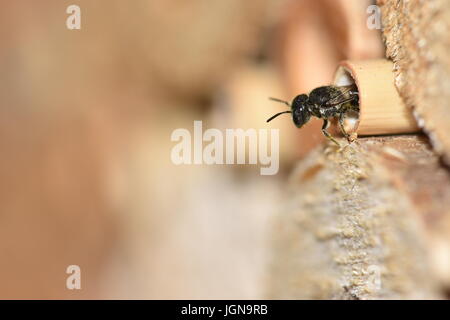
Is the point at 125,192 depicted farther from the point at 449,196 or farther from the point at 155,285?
the point at 449,196

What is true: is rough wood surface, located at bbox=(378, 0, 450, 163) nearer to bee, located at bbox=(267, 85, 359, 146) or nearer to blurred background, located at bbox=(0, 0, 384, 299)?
bee, located at bbox=(267, 85, 359, 146)

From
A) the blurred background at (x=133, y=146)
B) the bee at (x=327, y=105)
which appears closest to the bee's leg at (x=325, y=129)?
the bee at (x=327, y=105)

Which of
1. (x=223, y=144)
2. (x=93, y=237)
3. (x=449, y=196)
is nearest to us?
(x=449, y=196)

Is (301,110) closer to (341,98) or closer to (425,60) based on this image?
(341,98)

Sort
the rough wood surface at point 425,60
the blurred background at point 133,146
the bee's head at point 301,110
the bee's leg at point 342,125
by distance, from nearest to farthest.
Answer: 1. the rough wood surface at point 425,60
2. the bee's leg at point 342,125
3. the bee's head at point 301,110
4. the blurred background at point 133,146

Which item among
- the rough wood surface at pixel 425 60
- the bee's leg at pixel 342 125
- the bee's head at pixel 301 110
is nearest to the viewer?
the rough wood surface at pixel 425 60

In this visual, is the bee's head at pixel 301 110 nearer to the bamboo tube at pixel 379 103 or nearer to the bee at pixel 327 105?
the bee at pixel 327 105

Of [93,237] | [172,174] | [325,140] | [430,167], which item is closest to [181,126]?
[172,174]

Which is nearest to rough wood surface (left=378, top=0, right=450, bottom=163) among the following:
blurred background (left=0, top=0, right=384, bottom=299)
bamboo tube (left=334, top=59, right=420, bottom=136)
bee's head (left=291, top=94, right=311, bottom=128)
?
bamboo tube (left=334, top=59, right=420, bottom=136)
